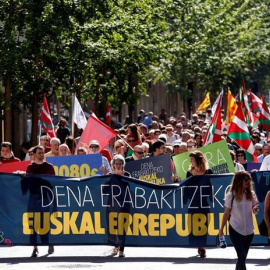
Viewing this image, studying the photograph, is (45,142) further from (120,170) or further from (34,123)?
(34,123)

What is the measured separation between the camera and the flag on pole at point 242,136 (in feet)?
70.4

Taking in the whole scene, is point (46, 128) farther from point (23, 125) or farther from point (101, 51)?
point (23, 125)

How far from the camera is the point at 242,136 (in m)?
22.0

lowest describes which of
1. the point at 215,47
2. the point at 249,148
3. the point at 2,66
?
the point at 249,148

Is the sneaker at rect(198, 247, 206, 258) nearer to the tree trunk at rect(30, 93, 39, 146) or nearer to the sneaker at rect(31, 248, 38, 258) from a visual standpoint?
the sneaker at rect(31, 248, 38, 258)

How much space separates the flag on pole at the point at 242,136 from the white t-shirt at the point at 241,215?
7.59 metres

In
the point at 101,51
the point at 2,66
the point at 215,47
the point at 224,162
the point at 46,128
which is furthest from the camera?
the point at 215,47

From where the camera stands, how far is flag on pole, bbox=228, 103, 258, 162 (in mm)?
21472

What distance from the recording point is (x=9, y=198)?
16.7 m

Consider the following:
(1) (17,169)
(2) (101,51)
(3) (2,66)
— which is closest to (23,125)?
(2) (101,51)

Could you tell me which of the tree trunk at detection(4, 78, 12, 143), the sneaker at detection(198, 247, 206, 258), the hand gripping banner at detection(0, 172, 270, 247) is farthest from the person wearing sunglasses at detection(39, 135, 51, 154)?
the sneaker at detection(198, 247, 206, 258)

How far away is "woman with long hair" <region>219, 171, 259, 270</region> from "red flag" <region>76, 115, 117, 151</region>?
24.1ft

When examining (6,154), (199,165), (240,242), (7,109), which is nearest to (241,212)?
(240,242)

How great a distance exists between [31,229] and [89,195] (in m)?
0.96
